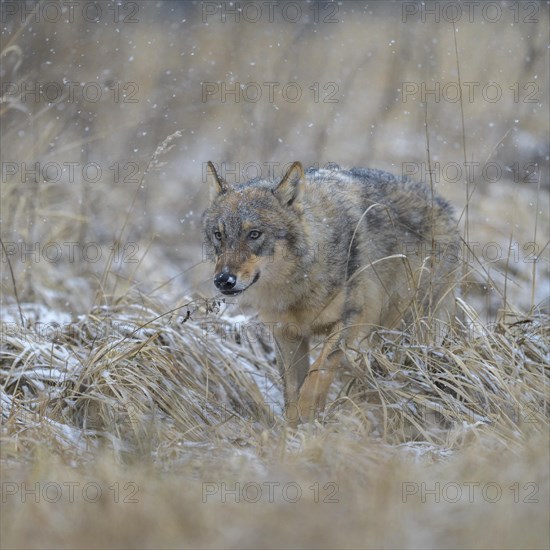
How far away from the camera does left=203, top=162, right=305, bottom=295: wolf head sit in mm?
5629

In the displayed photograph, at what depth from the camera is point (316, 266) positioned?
601cm

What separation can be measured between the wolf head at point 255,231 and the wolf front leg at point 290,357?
0.53 metres

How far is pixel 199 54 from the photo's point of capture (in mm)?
15602

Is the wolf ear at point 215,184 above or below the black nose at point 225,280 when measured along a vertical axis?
above

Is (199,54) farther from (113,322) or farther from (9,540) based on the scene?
(9,540)

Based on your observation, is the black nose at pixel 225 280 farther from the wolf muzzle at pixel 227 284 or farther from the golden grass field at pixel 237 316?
the golden grass field at pixel 237 316

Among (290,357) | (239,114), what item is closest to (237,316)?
(290,357)

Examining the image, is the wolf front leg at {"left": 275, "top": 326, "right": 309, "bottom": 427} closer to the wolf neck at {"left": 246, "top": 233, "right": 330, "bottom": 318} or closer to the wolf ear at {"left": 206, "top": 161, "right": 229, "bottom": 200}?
the wolf neck at {"left": 246, "top": 233, "right": 330, "bottom": 318}

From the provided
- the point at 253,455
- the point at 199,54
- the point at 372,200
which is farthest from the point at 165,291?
the point at 199,54

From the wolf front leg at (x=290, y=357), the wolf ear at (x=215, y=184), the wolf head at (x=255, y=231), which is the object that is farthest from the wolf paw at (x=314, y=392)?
the wolf ear at (x=215, y=184)

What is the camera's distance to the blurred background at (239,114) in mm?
10211

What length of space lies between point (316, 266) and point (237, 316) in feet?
5.76

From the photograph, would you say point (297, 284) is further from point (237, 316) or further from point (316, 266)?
point (237, 316)

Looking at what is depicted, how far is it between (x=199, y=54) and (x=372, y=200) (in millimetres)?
9967
